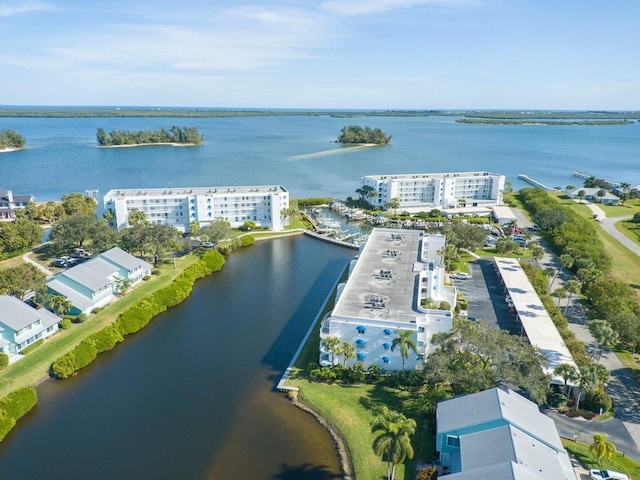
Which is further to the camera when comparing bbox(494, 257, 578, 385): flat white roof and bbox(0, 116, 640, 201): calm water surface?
bbox(0, 116, 640, 201): calm water surface

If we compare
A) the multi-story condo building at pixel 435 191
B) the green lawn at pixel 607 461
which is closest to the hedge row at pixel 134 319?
the green lawn at pixel 607 461

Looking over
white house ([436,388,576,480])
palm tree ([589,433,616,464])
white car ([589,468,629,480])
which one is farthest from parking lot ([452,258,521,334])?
white car ([589,468,629,480])

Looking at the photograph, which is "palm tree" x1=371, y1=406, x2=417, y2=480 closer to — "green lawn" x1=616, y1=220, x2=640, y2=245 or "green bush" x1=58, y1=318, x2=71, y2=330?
"green bush" x1=58, y1=318, x2=71, y2=330

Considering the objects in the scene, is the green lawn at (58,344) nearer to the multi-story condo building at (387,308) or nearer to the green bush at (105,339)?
the green bush at (105,339)

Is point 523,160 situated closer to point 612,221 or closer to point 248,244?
point 612,221

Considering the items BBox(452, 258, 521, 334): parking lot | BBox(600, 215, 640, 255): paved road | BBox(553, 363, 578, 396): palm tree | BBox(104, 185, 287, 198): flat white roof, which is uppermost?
BBox(104, 185, 287, 198): flat white roof

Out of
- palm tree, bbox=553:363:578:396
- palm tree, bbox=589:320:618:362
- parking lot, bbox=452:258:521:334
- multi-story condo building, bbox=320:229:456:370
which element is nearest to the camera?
palm tree, bbox=553:363:578:396

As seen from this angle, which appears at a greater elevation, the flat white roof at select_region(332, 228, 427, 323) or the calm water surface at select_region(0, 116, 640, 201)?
the calm water surface at select_region(0, 116, 640, 201)
